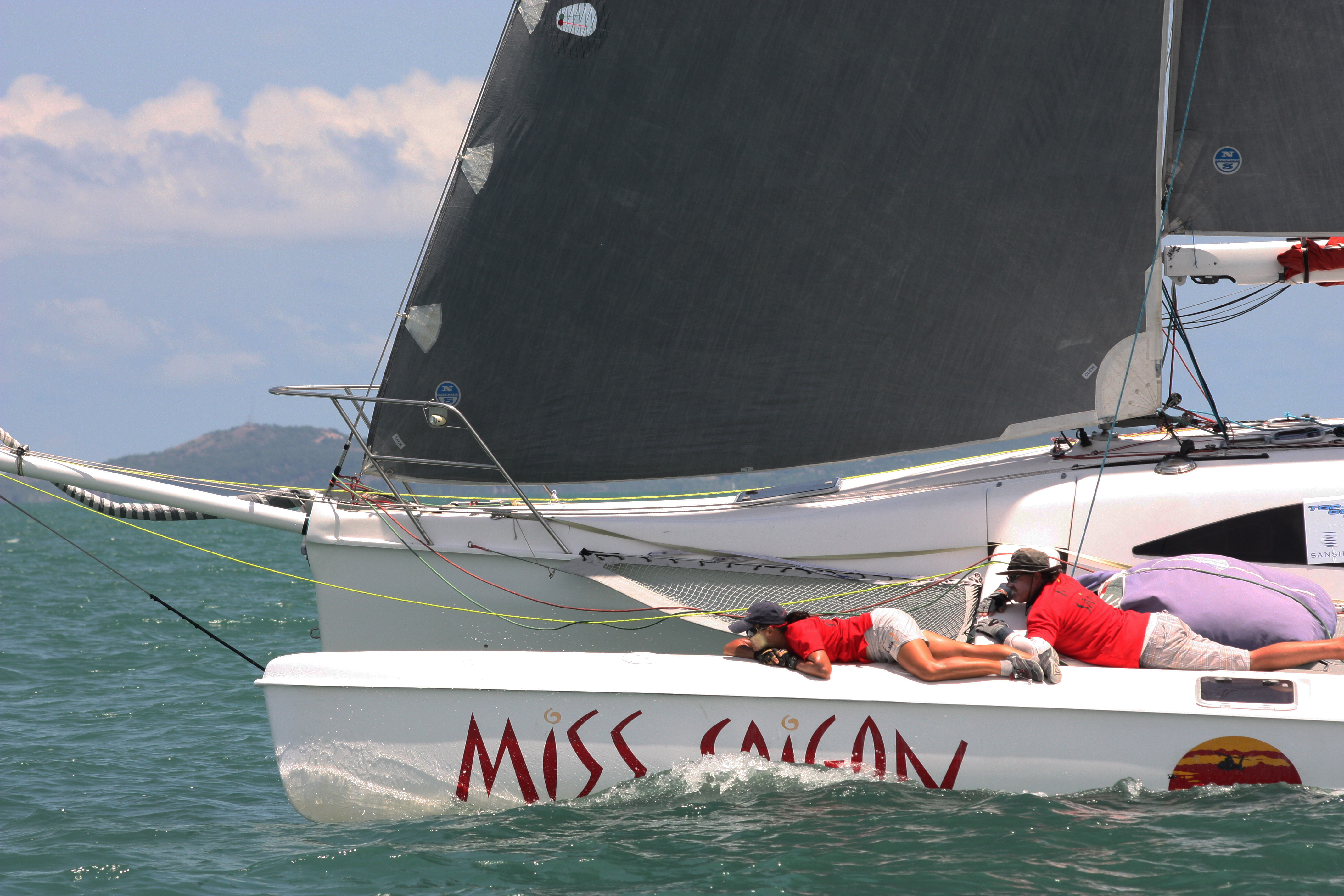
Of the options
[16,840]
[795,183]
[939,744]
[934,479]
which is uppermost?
[795,183]

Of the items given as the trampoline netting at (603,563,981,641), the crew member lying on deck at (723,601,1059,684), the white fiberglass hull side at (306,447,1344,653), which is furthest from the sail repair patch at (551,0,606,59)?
the crew member lying on deck at (723,601,1059,684)

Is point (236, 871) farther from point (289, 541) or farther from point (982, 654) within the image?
point (289, 541)

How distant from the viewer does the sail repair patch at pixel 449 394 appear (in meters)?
6.49

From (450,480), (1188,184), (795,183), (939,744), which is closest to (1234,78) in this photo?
(1188,184)

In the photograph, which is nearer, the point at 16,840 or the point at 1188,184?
the point at 16,840

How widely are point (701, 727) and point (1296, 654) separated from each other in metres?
2.52

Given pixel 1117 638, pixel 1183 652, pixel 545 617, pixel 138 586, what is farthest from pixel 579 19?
pixel 1183 652

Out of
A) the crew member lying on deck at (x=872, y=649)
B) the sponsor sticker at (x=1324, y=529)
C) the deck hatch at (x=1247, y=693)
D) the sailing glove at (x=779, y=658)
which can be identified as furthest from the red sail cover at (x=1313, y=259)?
the sailing glove at (x=779, y=658)

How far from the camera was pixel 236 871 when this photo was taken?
4.64 metres

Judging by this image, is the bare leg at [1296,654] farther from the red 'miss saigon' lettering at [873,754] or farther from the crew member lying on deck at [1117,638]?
the red 'miss saigon' lettering at [873,754]

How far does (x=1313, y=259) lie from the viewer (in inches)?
243

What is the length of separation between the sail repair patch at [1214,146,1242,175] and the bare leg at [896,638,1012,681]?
2.96m

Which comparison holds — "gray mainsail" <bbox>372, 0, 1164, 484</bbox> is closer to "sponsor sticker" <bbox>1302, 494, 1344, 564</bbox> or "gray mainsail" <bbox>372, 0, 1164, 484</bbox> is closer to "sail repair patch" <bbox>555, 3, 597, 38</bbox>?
"sail repair patch" <bbox>555, 3, 597, 38</bbox>

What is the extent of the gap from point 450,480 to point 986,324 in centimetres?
314
